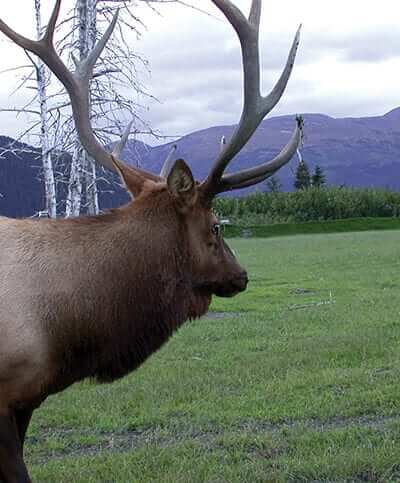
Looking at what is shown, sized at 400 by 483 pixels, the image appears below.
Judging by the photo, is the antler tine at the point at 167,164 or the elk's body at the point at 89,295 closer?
the elk's body at the point at 89,295

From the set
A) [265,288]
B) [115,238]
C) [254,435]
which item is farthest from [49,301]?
[265,288]

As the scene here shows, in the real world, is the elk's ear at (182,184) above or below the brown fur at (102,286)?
above

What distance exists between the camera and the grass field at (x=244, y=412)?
5.20 metres

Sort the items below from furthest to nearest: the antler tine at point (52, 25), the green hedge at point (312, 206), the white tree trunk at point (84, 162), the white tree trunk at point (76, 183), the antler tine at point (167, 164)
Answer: the green hedge at point (312, 206) < the white tree trunk at point (76, 183) < the white tree trunk at point (84, 162) < the antler tine at point (167, 164) < the antler tine at point (52, 25)

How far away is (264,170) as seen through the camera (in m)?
5.03

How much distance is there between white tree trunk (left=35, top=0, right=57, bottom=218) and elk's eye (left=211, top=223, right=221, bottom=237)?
350 inches

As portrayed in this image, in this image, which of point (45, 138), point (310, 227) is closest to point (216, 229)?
point (45, 138)

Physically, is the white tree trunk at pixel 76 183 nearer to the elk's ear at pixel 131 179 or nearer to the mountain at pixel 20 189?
the mountain at pixel 20 189

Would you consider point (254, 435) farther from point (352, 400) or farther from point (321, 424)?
point (352, 400)

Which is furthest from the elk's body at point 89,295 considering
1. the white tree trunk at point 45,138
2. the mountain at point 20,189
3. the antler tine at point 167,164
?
the mountain at point 20,189

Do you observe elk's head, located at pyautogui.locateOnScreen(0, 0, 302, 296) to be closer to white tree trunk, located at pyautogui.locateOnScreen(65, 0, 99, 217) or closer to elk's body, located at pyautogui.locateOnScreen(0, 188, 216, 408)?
elk's body, located at pyautogui.locateOnScreen(0, 188, 216, 408)

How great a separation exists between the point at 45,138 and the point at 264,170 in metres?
9.78

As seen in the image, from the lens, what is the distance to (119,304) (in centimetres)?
459

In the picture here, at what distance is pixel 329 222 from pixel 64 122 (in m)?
35.3
